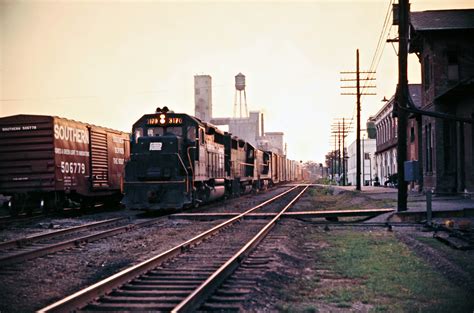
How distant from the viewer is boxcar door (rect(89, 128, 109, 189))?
20844mm

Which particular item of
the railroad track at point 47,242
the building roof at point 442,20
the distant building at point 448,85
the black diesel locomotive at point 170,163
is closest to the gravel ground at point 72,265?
the railroad track at point 47,242

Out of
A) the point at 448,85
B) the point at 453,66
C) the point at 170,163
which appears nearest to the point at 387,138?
the point at 453,66

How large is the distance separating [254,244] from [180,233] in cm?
338

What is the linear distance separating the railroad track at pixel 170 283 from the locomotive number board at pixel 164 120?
9071mm

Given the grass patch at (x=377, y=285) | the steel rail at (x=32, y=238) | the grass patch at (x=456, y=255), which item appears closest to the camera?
the grass patch at (x=377, y=285)

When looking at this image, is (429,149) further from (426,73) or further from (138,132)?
(138,132)

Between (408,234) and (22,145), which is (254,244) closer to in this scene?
(408,234)

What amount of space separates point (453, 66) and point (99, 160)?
1892 cm

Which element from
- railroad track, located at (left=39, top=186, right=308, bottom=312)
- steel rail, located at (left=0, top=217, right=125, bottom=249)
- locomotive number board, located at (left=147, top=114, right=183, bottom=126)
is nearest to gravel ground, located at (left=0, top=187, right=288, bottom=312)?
railroad track, located at (left=39, top=186, right=308, bottom=312)

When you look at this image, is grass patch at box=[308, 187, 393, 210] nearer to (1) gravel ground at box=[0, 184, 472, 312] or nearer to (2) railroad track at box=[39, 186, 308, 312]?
(1) gravel ground at box=[0, 184, 472, 312]

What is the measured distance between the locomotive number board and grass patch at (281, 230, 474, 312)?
10.4 metres

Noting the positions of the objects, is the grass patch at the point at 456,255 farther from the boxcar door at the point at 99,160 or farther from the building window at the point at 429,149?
the building window at the point at 429,149

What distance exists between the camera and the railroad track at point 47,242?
9.34 meters

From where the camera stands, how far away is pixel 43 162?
59.6 ft
